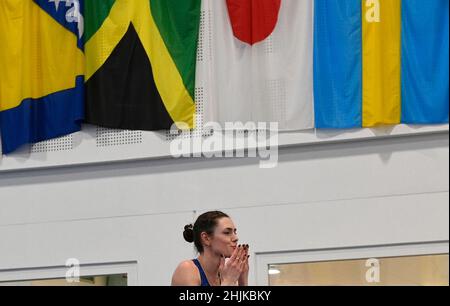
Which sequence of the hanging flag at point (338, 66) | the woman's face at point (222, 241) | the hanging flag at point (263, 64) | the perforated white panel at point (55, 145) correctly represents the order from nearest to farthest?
the woman's face at point (222, 241) → the hanging flag at point (338, 66) → the hanging flag at point (263, 64) → the perforated white panel at point (55, 145)

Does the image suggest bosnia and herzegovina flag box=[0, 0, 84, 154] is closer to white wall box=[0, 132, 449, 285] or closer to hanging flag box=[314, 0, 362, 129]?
white wall box=[0, 132, 449, 285]

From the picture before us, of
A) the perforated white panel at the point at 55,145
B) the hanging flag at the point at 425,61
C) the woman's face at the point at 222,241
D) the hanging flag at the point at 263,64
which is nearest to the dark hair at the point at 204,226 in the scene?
the woman's face at the point at 222,241

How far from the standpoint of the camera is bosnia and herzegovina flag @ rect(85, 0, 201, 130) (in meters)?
7.41

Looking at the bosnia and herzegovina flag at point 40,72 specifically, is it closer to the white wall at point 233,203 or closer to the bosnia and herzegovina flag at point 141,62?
the bosnia and herzegovina flag at point 141,62

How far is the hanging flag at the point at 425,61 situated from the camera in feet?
21.8

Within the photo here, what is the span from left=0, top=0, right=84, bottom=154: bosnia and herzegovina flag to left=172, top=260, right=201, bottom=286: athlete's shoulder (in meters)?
2.97

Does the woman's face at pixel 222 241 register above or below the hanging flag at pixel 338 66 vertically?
below

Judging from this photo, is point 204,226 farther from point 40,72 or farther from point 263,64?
point 40,72

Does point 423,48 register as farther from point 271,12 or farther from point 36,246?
point 36,246

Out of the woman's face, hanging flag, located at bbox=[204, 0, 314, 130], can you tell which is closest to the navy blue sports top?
the woman's face

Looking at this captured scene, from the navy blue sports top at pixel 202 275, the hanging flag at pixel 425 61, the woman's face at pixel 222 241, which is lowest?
the navy blue sports top at pixel 202 275

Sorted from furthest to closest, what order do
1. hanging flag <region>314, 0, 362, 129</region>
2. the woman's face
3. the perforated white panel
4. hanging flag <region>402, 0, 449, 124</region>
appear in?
the perforated white panel
hanging flag <region>314, 0, 362, 129</region>
hanging flag <region>402, 0, 449, 124</region>
the woman's face

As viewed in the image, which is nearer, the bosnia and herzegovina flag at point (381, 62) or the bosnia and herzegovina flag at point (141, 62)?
the bosnia and herzegovina flag at point (381, 62)

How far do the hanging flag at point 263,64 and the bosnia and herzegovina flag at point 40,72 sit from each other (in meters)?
1.36
